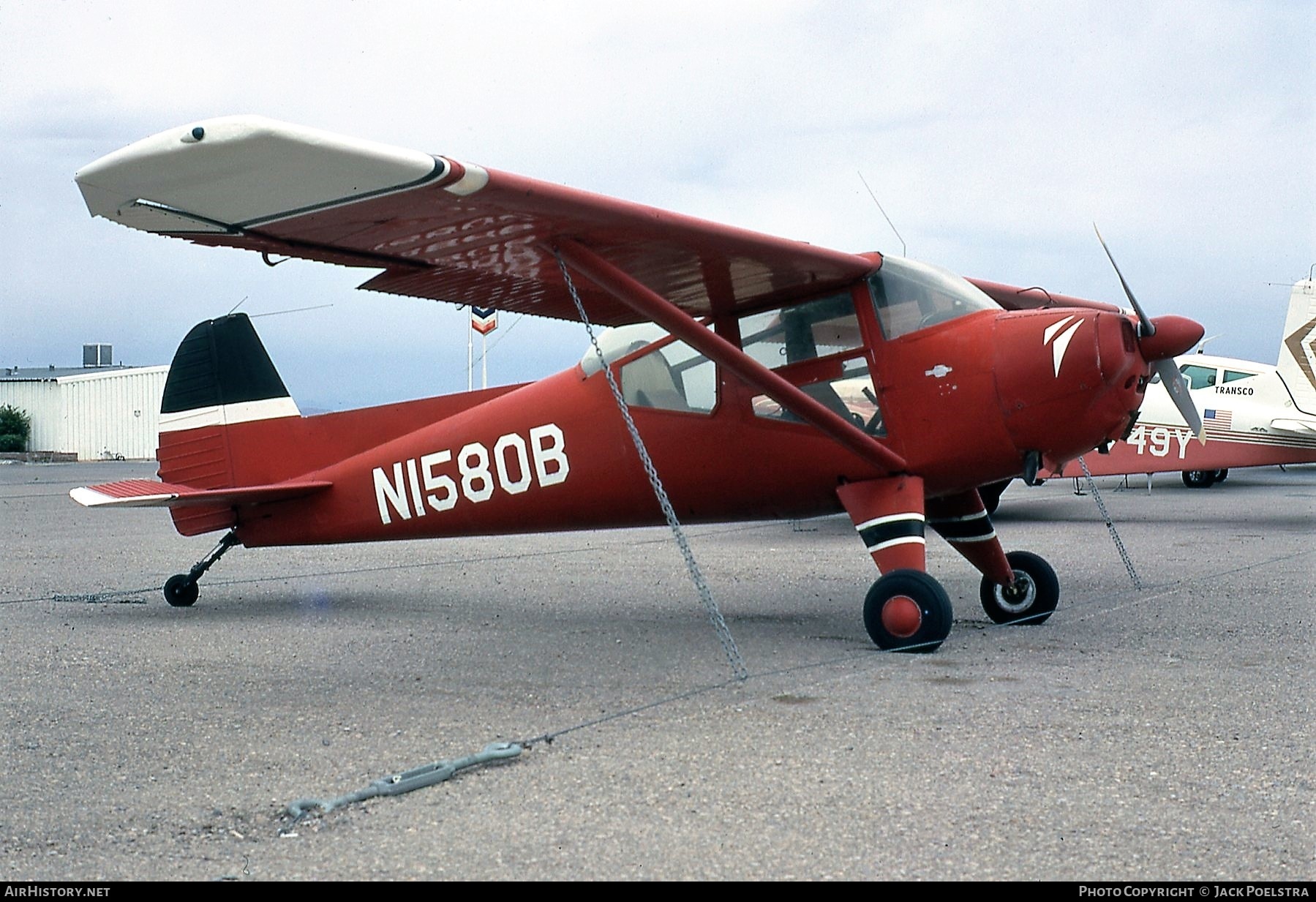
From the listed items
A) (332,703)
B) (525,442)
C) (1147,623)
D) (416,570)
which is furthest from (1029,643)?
(416,570)

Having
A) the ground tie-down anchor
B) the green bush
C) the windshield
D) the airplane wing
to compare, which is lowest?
the green bush

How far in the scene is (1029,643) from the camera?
276 inches

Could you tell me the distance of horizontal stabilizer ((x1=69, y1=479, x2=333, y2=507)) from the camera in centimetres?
833

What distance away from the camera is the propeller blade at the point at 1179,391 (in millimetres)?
7319

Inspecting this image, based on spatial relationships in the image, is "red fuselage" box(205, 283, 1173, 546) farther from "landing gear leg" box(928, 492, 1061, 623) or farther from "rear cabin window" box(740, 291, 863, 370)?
"landing gear leg" box(928, 492, 1061, 623)

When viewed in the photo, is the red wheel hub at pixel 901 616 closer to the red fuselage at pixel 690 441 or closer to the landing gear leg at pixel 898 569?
the landing gear leg at pixel 898 569

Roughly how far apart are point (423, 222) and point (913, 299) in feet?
9.55

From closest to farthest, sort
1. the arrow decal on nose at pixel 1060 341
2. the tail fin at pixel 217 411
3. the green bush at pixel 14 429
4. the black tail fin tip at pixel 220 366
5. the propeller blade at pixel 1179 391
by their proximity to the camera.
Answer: the arrow decal on nose at pixel 1060 341 → the propeller blade at pixel 1179 391 → the tail fin at pixel 217 411 → the black tail fin tip at pixel 220 366 → the green bush at pixel 14 429

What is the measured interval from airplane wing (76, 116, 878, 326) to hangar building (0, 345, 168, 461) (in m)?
52.7

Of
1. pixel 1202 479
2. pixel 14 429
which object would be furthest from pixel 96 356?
pixel 1202 479

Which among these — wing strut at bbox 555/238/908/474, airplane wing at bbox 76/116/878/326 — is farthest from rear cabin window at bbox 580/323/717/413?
wing strut at bbox 555/238/908/474

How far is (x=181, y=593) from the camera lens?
29.7 ft

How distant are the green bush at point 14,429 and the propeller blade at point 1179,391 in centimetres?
5700

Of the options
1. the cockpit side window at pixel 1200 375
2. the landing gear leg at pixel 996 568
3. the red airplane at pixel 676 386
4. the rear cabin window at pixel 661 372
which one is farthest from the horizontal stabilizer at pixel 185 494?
the cockpit side window at pixel 1200 375
